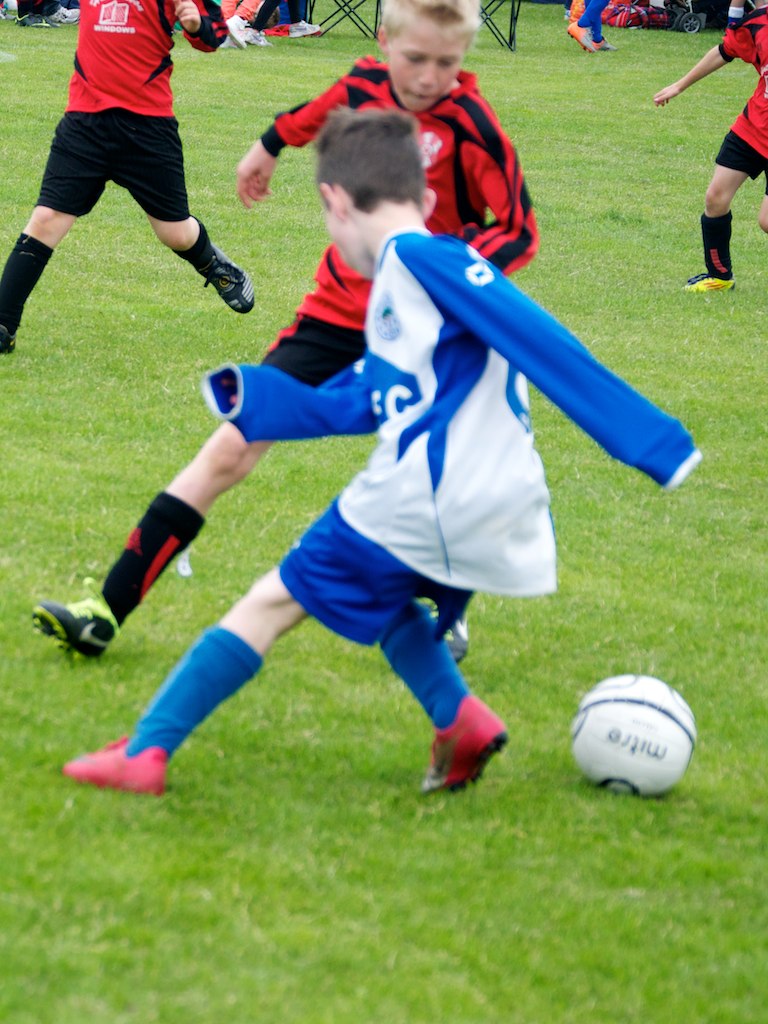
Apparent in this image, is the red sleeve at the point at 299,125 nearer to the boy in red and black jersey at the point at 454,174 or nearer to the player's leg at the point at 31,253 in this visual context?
the boy in red and black jersey at the point at 454,174

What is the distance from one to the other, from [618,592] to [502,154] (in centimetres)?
180

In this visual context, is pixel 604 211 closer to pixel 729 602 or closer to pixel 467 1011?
pixel 729 602

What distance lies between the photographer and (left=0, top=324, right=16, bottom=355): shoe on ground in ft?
25.0

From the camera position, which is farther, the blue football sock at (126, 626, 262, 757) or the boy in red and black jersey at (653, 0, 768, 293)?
the boy in red and black jersey at (653, 0, 768, 293)

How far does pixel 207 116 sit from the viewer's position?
15.7m

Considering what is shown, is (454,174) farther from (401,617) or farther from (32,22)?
(32,22)

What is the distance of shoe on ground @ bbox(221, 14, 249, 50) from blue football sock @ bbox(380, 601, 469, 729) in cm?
1806

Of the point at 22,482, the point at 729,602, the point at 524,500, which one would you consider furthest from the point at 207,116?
the point at 524,500

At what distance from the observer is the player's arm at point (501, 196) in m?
4.19

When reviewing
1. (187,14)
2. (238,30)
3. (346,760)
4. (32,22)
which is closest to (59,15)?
(32,22)

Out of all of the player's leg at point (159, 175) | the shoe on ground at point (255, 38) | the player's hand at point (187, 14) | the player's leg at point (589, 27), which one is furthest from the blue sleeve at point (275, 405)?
the player's leg at point (589, 27)

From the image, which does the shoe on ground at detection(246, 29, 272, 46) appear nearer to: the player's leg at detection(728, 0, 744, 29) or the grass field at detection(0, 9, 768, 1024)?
the player's leg at detection(728, 0, 744, 29)

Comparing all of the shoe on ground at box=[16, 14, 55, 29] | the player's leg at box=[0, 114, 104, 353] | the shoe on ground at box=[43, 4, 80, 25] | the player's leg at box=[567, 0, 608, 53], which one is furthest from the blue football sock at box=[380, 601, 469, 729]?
the player's leg at box=[567, 0, 608, 53]

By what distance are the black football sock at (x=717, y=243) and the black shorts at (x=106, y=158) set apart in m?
4.81
